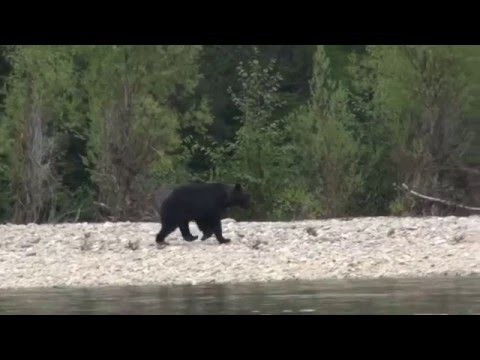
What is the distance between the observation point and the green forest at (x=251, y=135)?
28.3 meters

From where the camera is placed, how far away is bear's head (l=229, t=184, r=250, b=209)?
71.3 ft

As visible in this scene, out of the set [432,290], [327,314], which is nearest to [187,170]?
[432,290]

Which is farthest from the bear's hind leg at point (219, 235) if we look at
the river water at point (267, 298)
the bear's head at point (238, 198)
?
the river water at point (267, 298)

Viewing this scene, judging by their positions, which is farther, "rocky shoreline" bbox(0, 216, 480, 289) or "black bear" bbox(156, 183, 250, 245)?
"black bear" bbox(156, 183, 250, 245)

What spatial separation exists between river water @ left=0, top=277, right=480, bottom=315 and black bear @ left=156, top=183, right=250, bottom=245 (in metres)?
4.30

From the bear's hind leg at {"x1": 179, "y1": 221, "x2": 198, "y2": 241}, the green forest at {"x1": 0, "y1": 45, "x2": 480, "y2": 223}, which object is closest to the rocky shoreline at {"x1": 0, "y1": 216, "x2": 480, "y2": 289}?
the bear's hind leg at {"x1": 179, "y1": 221, "x2": 198, "y2": 241}

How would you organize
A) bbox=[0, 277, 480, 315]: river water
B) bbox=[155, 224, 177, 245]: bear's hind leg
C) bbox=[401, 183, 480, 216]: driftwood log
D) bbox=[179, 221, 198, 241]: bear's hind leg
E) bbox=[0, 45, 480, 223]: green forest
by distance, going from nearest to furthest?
bbox=[0, 277, 480, 315]: river water < bbox=[155, 224, 177, 245]: bear's hind leg < bbox=[179, 221, 198, 241]: bear's hind leg < bbox=[401, 183, 480, 216]: driftwood log < bbox=[0, 45, 480, 223]: green forest

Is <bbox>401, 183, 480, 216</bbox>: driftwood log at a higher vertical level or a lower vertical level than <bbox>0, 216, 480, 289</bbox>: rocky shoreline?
lower

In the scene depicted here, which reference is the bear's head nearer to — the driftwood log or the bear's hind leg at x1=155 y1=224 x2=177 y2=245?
the bear's hind leg at x1=155 y1=224 x2=177 y2=245

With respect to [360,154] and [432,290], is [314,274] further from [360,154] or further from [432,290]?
[360,154]

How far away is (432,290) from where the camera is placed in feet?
46.2

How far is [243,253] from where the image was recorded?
1848 centimetres

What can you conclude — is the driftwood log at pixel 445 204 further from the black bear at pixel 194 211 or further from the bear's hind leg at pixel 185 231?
the bear's hind leg at pixel 185 231

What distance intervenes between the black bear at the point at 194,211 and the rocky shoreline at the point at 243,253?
245 mm
